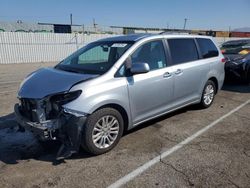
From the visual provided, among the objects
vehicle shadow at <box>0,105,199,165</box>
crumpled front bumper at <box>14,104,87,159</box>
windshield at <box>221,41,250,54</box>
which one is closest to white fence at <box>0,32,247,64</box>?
windshield at <box>221,41,250,54</box>

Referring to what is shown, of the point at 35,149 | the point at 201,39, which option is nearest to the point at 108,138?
the point at 35,149

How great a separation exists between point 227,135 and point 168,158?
148 cm

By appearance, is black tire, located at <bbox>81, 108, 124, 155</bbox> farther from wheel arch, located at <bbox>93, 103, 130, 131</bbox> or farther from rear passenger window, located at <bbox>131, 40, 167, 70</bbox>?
rear passenger window, located at <bbox>131, 40, 167, 70</bbox>

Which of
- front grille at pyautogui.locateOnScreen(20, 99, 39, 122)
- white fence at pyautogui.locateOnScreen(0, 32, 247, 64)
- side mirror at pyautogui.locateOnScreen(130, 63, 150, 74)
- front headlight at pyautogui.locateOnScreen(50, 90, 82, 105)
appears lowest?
front grille at pyautogui.locateOnScreen(20, 99, 39, 122)

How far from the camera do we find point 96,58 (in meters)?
4.68

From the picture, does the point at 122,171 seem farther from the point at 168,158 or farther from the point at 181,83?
the point at 181,83

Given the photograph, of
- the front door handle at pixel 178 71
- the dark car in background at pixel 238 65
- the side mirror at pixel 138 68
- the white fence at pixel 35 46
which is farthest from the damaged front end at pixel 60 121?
the white fence at pixel 35 46

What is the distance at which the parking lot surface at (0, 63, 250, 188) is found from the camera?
3.23 meters

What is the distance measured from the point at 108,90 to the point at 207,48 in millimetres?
3395

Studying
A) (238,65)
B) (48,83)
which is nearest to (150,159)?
(48,83)

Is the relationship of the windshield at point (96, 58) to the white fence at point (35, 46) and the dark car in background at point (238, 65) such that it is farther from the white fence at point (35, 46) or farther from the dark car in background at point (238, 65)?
the white fence at point (35, 46)

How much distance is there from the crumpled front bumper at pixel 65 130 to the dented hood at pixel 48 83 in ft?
1.26

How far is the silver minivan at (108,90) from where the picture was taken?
11.6 ft

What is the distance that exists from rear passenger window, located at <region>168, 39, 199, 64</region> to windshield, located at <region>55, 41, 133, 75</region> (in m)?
1.05
